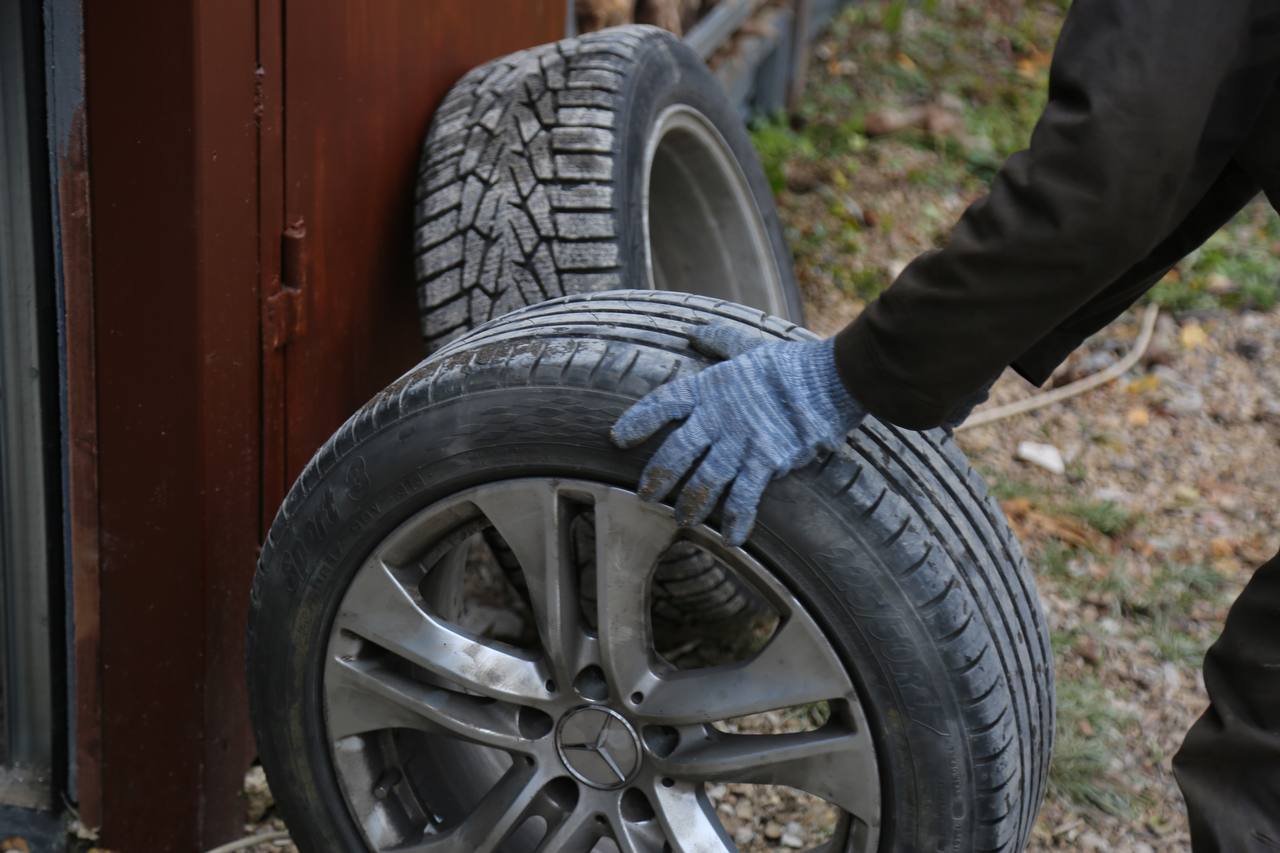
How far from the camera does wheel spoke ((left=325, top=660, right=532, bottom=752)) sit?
7.30 ft

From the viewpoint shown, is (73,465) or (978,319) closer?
(978,319)

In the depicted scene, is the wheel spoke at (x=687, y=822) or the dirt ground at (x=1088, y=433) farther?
the dirt ground at (x=1088, y=433)

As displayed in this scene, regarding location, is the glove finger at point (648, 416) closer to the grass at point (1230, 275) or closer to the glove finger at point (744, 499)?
the glove finger at point (744, 499)

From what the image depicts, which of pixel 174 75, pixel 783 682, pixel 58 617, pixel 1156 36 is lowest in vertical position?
pixel 58 617

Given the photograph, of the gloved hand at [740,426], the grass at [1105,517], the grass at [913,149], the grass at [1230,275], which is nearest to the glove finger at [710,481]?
the gloved hand at [740,426]

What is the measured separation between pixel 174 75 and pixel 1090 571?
8.87 ft

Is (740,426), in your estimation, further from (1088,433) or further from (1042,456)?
(1088,433)

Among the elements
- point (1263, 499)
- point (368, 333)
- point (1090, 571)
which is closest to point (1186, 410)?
point (1263, 499)

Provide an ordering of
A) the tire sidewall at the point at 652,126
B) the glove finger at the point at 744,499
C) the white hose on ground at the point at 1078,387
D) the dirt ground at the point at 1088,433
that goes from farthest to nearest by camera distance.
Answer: the white hose on ground at the point at 1078,387, the dirt ground at the point at 1088,433, the tire sidewall at the point at 652,126, the glove finger at the point at 744,499

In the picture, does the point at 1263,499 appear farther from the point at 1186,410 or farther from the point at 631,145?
the point at 631,145

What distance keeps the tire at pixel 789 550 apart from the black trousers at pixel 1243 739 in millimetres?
232

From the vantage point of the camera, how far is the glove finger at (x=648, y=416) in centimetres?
200

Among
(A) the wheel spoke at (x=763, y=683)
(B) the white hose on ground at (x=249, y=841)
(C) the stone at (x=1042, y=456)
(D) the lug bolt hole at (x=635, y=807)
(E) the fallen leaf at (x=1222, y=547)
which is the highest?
(A) the wheel spoke at (x=763, y=683)

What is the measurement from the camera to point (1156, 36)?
5.46 feet
